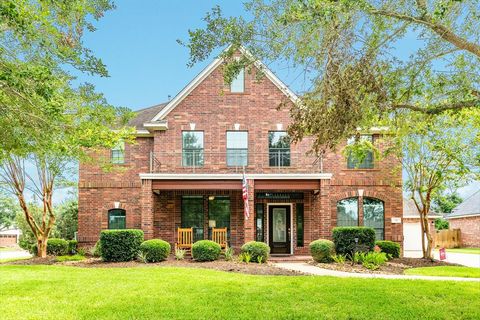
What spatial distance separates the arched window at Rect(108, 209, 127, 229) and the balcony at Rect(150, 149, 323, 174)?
281 centimetres

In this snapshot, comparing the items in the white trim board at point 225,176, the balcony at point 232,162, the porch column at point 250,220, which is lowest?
the porch column at point 250,220

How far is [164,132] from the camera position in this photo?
22.7 metres

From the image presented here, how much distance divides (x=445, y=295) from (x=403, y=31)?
5.61 metres

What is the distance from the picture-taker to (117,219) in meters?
23.4

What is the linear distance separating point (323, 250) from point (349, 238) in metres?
1.33

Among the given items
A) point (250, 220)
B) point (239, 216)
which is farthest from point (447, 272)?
point (239, 216)

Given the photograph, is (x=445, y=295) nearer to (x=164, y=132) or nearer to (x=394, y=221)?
(x=394, y=221)

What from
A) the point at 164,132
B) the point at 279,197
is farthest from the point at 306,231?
the point at 164,132

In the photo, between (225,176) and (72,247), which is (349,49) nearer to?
(225,176)

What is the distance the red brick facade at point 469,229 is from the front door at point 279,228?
761 inches

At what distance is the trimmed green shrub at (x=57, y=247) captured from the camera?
74.5 feet

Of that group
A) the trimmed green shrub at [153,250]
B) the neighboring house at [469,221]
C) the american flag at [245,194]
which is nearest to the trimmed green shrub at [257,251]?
the american flag at [245,194]

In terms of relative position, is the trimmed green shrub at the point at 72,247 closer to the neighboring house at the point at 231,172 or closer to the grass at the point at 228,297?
the neighboring house at the point at 231,172

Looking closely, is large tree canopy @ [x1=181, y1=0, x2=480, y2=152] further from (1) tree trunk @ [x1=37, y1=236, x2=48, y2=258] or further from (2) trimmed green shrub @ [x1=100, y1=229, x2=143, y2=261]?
(1) tree trunk @ [x1=37, y1=236, x2=48, y2=258]
